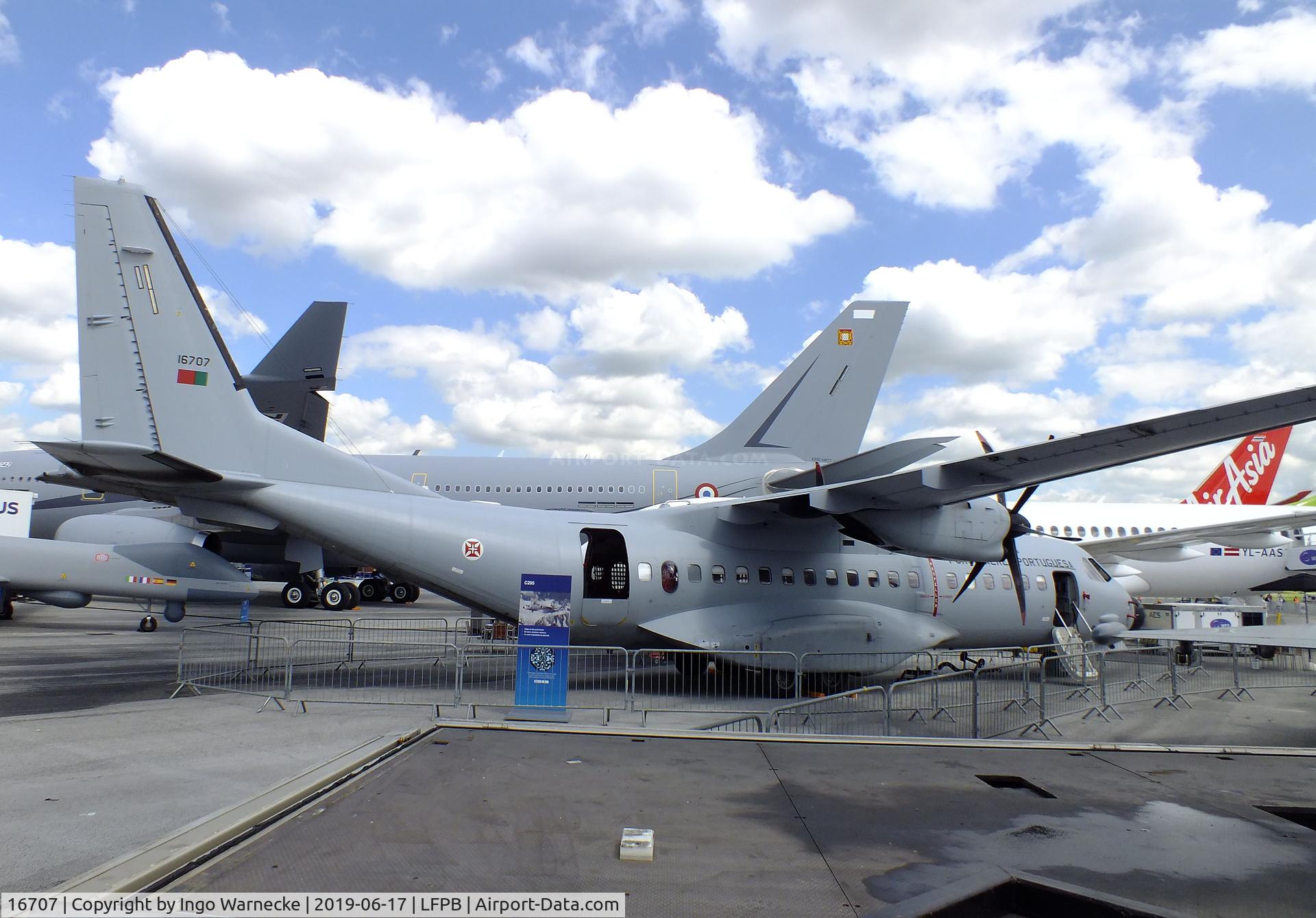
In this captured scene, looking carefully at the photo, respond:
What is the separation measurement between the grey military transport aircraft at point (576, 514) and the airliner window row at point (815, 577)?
1.5 inches

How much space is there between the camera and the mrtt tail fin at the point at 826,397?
90.4 feet

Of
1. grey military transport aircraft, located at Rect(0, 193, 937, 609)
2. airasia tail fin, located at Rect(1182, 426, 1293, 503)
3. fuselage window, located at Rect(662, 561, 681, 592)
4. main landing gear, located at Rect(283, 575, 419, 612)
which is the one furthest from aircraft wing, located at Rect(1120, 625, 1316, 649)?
airasia tail fin, located at Rect(1182, 426, 1293, 503)

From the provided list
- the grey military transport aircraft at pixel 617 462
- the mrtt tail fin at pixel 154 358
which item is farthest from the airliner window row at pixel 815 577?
the grey military transport aircraft at pixel 617 462

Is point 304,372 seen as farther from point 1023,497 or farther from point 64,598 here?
point 1023,497

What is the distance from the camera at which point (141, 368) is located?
12.0 metres

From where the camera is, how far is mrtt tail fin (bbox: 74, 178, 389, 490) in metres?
11.9

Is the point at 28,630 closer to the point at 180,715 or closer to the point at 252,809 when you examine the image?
the point at 180,715

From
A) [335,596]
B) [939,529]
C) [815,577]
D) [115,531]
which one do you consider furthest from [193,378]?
[335,596]

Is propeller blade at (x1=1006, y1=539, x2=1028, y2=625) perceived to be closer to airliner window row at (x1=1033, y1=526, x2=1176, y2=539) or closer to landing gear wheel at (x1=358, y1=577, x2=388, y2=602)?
airliner window row at (x1=1033, y1=526, x2=1176, y2=539)

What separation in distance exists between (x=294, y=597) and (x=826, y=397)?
20160 mm

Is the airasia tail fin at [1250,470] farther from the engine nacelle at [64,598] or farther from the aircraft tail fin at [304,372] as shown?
the engine nacelle at [64,598]

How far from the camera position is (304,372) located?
2700 centimetres

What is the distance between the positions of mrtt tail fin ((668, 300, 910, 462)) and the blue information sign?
62.1 feet
